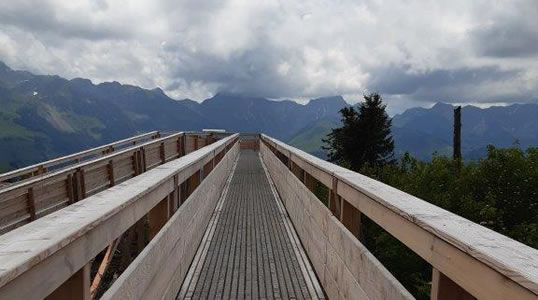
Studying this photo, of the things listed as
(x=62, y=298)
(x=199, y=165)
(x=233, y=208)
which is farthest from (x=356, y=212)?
(x=233, y=208)

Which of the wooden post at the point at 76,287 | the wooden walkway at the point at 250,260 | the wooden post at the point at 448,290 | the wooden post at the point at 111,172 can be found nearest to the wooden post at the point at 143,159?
the wooden walkway at the point at 250,260

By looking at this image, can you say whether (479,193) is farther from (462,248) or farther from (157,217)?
(462,248)

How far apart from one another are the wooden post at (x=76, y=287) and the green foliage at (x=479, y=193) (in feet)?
73.4

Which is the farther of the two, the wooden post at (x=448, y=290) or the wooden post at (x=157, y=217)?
the wooden post at (x=157, y=217)

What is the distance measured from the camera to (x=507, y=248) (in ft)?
5.99

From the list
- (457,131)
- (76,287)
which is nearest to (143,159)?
(76,287)

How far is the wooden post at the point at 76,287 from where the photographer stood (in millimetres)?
2131

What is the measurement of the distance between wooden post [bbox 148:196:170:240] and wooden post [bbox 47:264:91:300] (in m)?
1.87

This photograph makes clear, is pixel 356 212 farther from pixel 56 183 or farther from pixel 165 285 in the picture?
pixel 56 183

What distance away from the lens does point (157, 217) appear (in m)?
4.28

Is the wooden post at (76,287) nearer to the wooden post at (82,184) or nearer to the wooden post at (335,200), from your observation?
the wooden post at (335,200)

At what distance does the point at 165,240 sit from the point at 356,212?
1.64 meters

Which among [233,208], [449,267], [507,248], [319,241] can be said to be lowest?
[233,208]

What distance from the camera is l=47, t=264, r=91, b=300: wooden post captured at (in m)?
2.13
